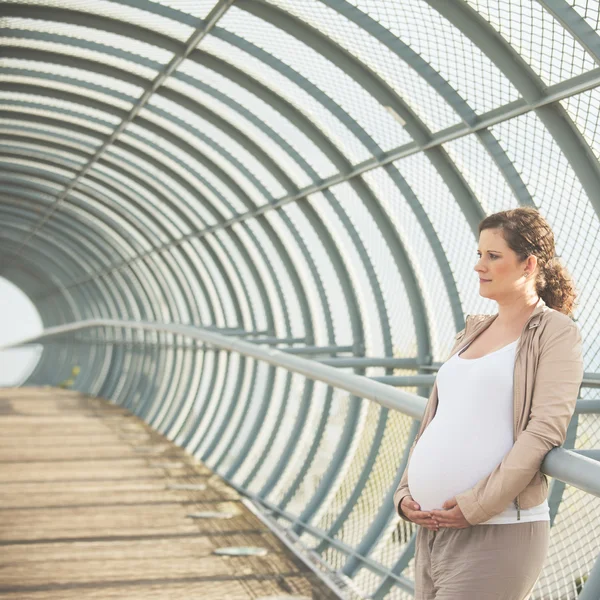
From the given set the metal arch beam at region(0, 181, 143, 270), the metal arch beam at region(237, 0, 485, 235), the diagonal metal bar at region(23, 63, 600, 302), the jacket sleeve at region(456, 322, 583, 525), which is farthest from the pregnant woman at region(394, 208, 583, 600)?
the metal arch beam at region(0, 181, 143, 270)

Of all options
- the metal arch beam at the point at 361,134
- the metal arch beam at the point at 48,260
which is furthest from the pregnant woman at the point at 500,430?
the metal arch beam at the point at 48,260

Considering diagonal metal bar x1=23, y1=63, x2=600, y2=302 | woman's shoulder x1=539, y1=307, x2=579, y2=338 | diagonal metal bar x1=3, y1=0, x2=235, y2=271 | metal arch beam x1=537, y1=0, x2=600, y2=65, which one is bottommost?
woman's shoulder x1=539, y1=307, x2=579, y2=338

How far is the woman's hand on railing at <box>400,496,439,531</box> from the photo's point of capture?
8.46 ft

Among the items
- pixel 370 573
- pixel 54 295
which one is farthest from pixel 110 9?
pixel 54 295

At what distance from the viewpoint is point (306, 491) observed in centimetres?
949

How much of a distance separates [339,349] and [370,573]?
486 centimetres

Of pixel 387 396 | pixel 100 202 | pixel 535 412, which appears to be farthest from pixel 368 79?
pixel 100 202

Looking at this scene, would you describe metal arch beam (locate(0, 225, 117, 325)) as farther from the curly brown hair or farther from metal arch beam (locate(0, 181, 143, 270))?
the curly brown hair

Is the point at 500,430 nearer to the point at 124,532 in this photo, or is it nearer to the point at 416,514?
the point at 416,514

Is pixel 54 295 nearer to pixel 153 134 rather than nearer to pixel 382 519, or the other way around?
pixel 153 134

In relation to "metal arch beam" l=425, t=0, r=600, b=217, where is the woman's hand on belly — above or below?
below

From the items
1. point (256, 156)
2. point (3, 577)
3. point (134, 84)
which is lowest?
point (3, 577)

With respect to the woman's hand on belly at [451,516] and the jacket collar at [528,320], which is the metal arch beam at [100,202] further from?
the woman's hand on belly at [451,516]

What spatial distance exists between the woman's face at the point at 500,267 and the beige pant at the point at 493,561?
0.68 metres
